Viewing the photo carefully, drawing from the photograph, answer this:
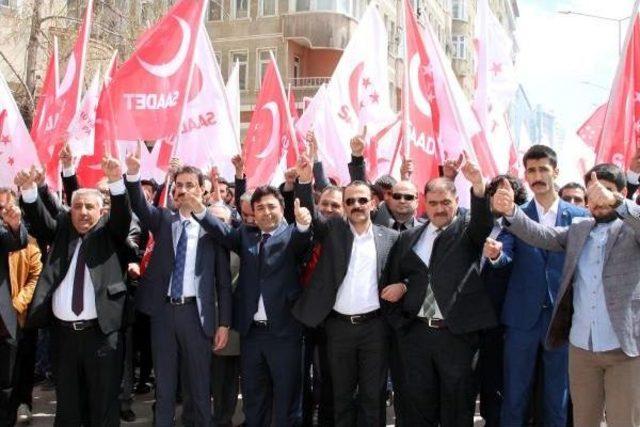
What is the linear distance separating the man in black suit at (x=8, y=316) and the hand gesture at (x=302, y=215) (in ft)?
6.50

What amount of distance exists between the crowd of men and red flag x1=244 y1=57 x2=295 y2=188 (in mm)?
3135

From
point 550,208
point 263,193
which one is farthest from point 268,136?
point 550,208

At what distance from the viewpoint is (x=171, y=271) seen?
5.28m

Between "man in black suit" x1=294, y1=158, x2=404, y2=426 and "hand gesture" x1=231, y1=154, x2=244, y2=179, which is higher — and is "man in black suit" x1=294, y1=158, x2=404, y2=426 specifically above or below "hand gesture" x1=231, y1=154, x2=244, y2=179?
below

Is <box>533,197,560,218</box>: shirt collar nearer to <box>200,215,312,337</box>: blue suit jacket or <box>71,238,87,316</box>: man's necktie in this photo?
<box>200,215,312,337</box>: blue suit jacket

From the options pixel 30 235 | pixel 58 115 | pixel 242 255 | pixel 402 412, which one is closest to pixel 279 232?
pixel 242 255

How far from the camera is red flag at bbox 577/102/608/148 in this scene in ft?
32.3

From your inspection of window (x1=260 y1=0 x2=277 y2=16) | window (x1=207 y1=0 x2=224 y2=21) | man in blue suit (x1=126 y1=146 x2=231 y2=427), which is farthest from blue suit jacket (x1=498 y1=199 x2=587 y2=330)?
window (x1=207 y1=0 x2=224 y2=21)

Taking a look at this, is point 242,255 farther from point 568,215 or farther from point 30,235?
point 568,215

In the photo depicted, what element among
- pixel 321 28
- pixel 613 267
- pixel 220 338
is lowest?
pixel 220 338

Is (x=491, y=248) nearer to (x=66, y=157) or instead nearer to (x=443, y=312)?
(x=443, y=312)

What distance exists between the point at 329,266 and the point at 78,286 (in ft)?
5.90

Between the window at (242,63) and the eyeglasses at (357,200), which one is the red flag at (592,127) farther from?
the window at (242,63)

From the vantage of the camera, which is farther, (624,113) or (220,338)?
(624,113)
